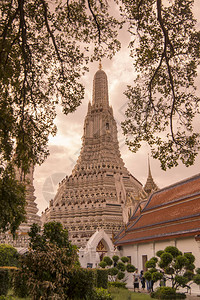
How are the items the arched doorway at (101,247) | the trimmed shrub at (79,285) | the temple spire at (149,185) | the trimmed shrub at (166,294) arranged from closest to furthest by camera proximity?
the trimmed shrub at (79,285)
the trimmed shrub at (166,294)
the arched doorway at (101,247)
the temple spire at (149,185)

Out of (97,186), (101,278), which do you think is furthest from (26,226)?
(101,278)

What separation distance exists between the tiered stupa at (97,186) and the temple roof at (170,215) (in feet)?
73.7

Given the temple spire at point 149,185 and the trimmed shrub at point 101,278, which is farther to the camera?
the temple spire at point 149,185

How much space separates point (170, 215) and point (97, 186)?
34179 millimetres

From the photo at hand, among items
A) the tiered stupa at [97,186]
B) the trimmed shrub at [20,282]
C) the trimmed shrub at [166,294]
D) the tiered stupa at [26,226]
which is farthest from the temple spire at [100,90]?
the trimmed shrub at [20,282]

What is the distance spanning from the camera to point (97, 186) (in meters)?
54.3

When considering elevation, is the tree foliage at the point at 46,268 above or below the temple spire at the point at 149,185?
below

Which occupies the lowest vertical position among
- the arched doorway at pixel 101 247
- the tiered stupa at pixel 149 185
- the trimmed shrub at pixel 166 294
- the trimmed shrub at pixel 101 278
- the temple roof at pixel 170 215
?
the trimmed shrub at pixel 166 294

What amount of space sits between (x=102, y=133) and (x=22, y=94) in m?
54.3

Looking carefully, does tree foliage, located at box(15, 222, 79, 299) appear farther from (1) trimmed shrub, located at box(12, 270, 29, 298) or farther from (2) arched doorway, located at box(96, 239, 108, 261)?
(2) arched doorway, located at box(96, 239, 108, 261)

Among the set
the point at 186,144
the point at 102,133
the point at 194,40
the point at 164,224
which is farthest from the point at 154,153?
the point at 102,133

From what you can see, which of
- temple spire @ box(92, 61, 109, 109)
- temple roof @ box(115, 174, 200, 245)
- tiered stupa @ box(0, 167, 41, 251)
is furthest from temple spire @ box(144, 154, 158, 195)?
temple roof @ box(115, 174, 200, 245)

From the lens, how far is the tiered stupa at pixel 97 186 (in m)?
49.4

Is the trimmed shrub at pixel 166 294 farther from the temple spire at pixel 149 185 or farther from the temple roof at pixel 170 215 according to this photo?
the temple spire at pixel 149 185
